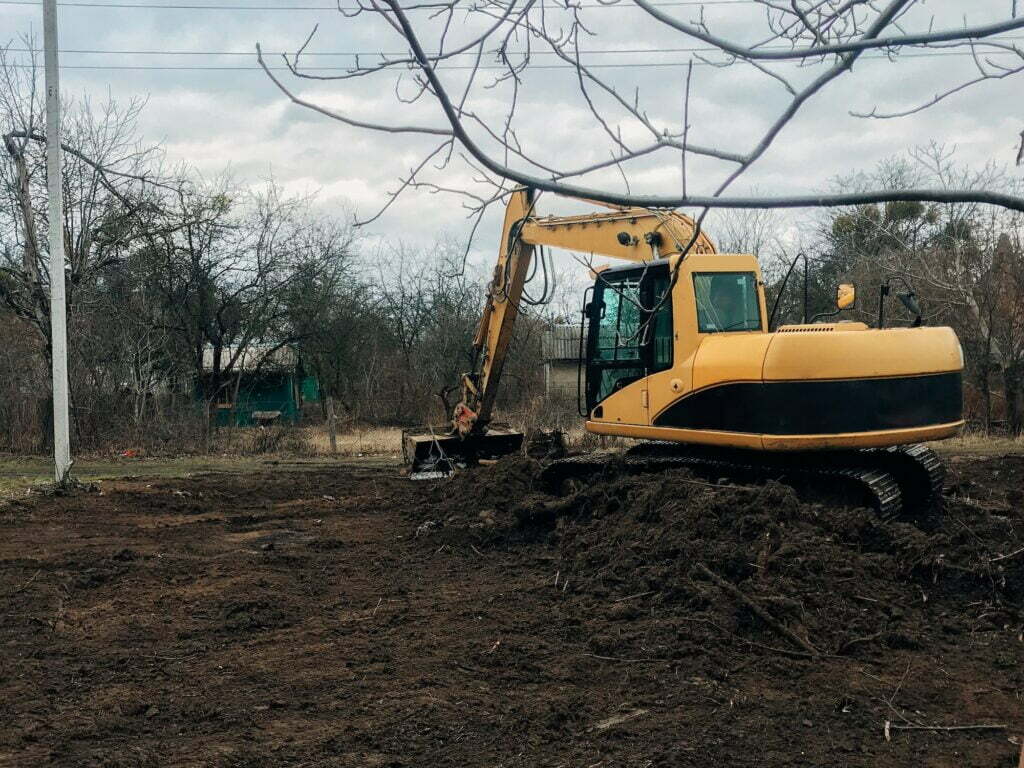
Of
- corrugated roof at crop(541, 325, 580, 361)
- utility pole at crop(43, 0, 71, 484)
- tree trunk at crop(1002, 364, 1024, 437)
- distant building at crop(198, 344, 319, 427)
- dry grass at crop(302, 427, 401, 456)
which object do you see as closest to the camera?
utility pole at crop(43, 0, 71, 484)

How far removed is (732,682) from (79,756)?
3.14 meters

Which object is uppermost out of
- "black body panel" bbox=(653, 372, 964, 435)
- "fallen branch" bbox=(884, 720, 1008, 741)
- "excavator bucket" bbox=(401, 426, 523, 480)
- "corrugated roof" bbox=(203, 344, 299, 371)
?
"corrugated roof" bbox=(203, 344, 299, 371)

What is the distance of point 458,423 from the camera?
13.1 meters

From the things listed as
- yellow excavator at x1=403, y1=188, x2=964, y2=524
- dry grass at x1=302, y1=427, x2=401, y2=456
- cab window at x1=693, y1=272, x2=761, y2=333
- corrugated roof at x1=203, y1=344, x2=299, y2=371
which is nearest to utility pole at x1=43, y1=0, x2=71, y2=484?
yellow excavator at x1=403, y1=188, x2=964, y2=524

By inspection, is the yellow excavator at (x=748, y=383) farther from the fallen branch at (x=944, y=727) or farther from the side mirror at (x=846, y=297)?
the fallen branch at (x=944, y=727)

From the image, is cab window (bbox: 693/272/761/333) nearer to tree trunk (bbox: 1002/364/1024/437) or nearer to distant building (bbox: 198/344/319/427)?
tree trunk (bbox: 1002/364/1024/437)

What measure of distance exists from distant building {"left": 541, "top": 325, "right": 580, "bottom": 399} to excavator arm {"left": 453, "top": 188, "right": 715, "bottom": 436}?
13.2 meters

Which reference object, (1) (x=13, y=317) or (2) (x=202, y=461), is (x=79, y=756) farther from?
(1) (x=13, y=317)

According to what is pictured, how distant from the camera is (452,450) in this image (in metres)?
13.1

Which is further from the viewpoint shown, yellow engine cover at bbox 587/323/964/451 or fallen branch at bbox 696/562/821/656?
yellow engine cover at bbox 587/323/964/451

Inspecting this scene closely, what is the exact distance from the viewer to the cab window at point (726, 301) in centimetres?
859

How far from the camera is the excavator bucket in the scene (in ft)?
42.6

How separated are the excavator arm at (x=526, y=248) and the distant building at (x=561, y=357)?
43.4 feet

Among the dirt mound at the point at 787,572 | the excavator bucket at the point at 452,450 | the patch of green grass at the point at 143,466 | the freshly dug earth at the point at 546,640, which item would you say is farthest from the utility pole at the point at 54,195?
the dirt mound at the point at 787,572
